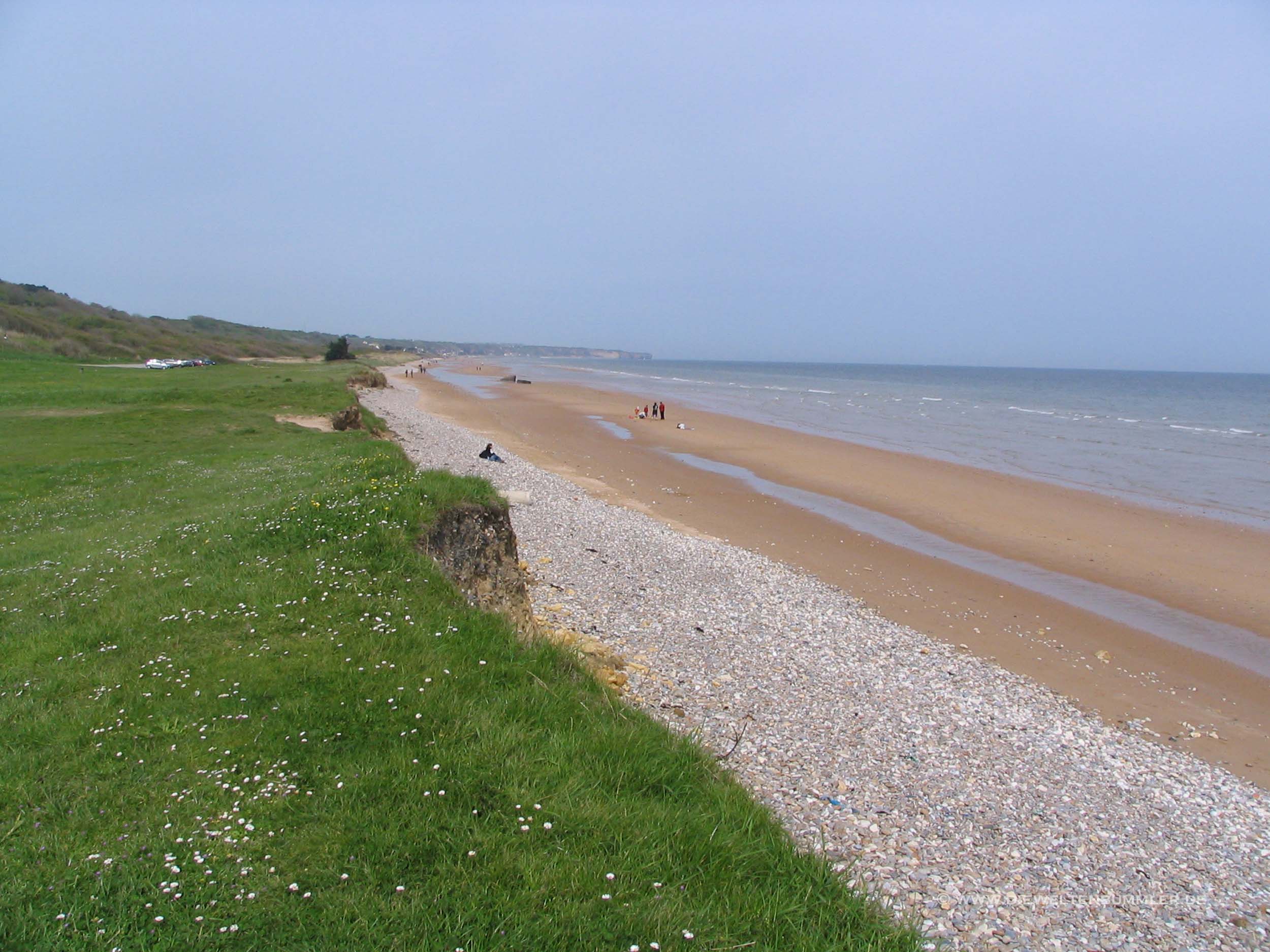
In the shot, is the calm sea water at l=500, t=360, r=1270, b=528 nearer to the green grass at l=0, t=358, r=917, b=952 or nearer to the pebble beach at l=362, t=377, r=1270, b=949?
the pebble beach at l=362, t=377, r=1270, b=949

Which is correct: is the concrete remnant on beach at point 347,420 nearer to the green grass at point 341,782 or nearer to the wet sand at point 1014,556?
the wet sand at point 1014,556

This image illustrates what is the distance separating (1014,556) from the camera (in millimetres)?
18828

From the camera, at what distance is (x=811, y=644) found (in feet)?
38.6

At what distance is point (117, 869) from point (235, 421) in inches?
1147

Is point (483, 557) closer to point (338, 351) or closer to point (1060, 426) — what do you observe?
point (1060, 426)

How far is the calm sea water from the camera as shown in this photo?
100 ft

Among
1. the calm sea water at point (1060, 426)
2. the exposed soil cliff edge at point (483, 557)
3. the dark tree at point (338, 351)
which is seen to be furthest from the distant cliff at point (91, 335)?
the exposed soil cliff edge at point (483, 557)

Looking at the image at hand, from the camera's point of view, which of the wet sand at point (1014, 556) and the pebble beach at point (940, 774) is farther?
the wet sand at point (1014, 556)

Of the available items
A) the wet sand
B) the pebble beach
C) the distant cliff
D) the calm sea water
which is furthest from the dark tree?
the pebble beach

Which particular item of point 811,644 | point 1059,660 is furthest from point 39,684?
point 1059,660

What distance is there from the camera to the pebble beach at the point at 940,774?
600cm

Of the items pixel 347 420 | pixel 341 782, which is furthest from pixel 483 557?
pixel 347 420

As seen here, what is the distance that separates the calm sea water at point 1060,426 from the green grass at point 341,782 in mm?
26509

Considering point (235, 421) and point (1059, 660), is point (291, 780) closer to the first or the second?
point (1059, 660)
